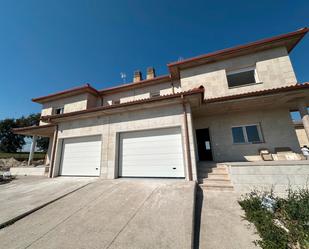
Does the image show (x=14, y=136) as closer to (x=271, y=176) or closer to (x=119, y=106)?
(x=119, y=106)

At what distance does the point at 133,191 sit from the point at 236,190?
12.6 ft

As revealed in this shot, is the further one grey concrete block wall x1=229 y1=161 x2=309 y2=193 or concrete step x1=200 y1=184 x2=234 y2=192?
concrete step x1=200 y1=184 x2=234 y2=192

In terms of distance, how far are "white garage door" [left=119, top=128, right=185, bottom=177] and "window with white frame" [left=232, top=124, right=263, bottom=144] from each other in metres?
4.67

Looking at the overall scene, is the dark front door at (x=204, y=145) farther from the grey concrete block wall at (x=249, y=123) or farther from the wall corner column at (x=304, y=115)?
the wall corner column at (x=304, y=115)

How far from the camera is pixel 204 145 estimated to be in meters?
9.45

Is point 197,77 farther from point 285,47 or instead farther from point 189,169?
point 189,169

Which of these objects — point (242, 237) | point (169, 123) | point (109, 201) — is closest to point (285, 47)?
point (169, 123)

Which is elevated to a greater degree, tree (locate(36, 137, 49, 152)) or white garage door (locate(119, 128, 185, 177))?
tree (locate(36, 137, 49, 152))

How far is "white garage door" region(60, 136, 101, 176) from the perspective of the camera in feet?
26.2

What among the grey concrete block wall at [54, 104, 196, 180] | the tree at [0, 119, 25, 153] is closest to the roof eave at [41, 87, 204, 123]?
the grey concrete block wall at [54, 104, 196, 180]

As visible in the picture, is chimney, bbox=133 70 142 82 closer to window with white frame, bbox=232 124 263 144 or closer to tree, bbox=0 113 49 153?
window with white frame, bbox=232 124 263 144

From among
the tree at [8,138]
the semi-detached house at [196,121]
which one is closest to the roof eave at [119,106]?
the semi-detached house at [196,121]

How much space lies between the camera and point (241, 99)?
24.1 feet

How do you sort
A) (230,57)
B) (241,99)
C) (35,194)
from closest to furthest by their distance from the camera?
(35,194) < (241,99) < (230,57)
